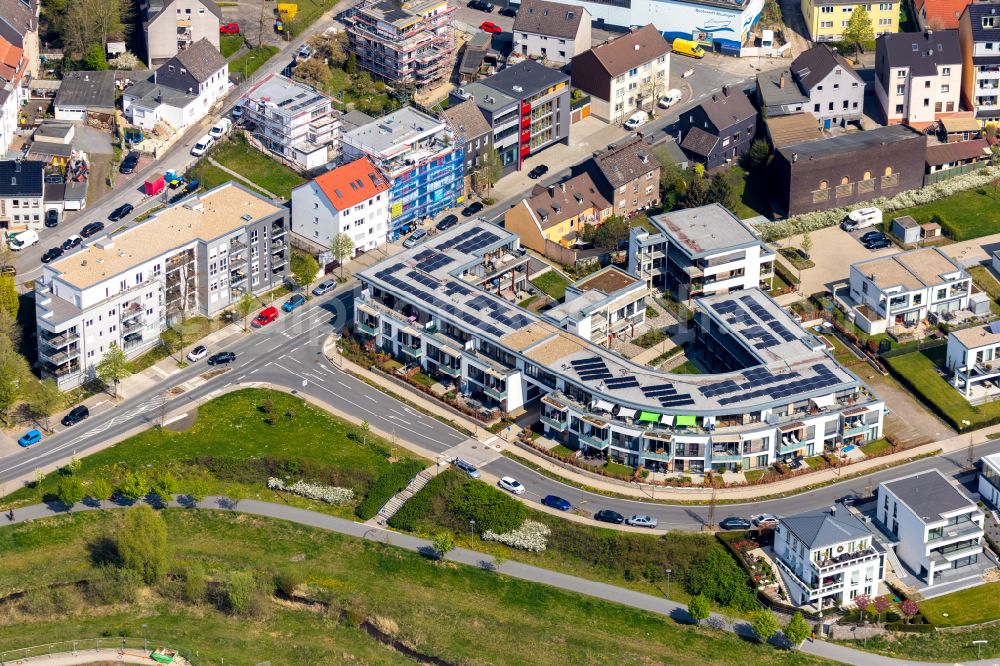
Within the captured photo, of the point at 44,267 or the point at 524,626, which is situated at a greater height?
the point at 44,267

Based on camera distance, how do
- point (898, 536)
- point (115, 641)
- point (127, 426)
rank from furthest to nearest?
point (127, 426), point (898, 536), point (115, 641)

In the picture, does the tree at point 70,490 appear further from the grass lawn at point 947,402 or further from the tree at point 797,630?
the grass lawn at point 947,402

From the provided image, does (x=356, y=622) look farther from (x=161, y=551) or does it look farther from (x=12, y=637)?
(x=12, y=637)

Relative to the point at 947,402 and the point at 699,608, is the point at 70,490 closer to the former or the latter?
the point at 699,608

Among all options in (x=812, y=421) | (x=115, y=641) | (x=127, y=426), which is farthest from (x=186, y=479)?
(x=812, y=421)

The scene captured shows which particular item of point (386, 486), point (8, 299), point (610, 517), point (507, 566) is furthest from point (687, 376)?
point (8, 299)

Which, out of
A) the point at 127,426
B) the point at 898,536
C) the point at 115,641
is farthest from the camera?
the point at 127,426
